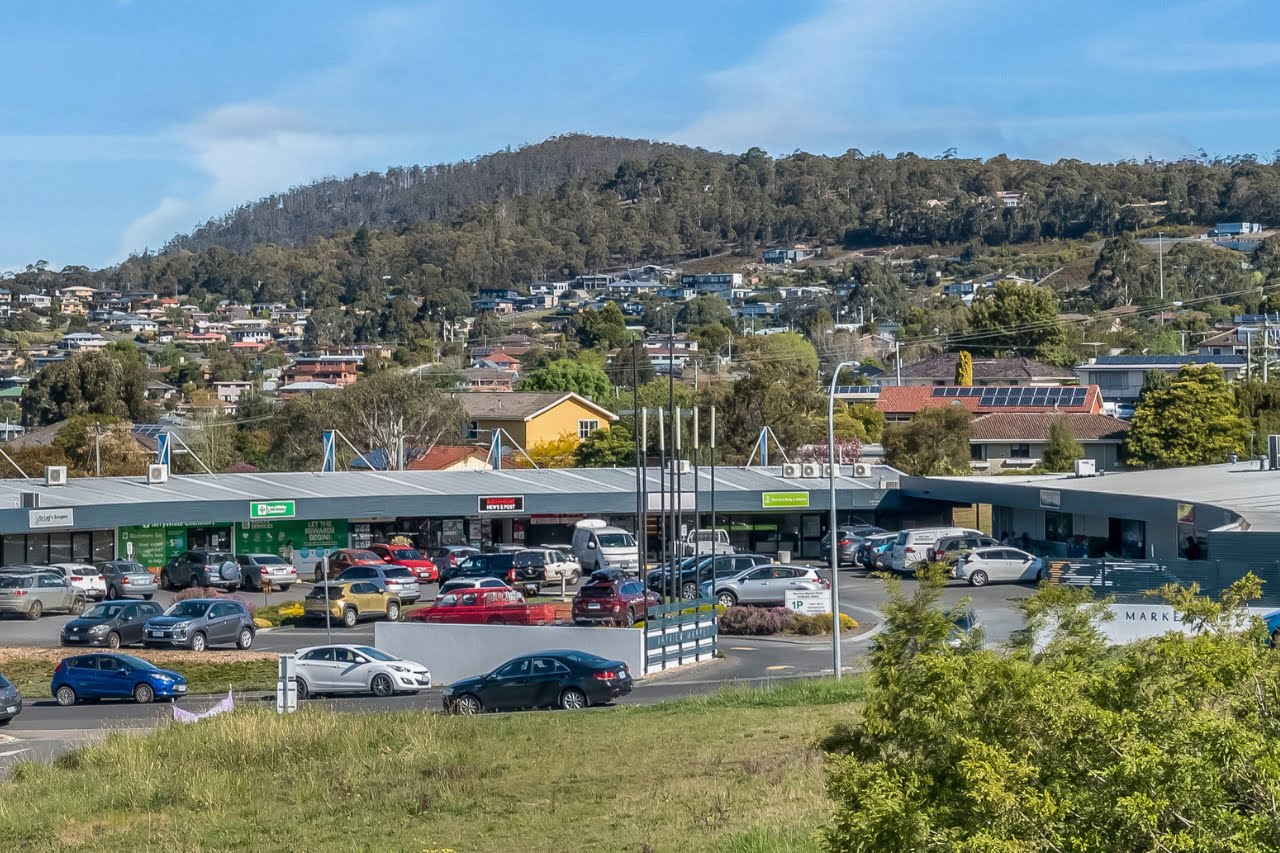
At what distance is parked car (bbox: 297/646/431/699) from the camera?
31078mm

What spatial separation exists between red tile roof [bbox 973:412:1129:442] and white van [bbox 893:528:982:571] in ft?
93.4

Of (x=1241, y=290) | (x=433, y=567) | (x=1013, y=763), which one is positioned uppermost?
(x=1241, y=290)

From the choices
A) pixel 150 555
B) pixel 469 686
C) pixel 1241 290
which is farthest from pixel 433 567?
pixel 1241 290

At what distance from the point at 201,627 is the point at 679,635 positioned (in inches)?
487

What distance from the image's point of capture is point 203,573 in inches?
1981

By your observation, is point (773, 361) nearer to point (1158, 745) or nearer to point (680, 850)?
point (680, 850)

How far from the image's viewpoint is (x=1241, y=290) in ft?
626

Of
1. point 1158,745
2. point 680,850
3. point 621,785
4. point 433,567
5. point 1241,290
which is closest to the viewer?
point 1158,745

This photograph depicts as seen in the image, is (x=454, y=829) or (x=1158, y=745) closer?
(x=1158, y=745)

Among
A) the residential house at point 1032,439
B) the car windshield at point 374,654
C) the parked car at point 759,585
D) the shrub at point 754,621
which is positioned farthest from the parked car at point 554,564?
the residential house at point 1032,439

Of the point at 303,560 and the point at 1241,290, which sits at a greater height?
the point at 1241,290

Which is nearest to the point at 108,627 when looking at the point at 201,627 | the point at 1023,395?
the point at 201,627

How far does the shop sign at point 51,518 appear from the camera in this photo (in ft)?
161

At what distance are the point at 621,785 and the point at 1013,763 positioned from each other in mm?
10442
